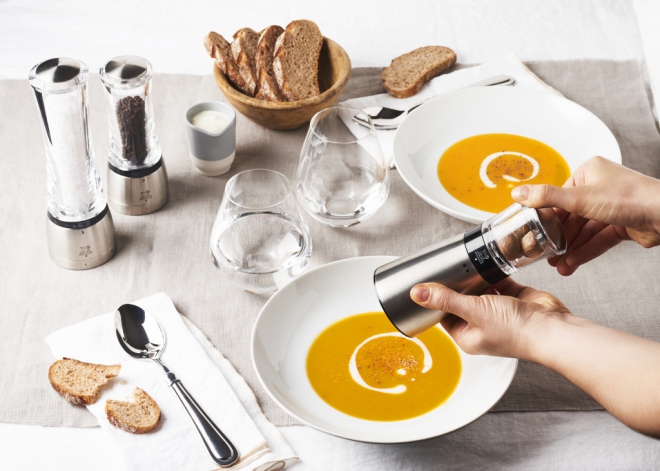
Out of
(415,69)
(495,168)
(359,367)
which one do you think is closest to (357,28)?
(415,69)

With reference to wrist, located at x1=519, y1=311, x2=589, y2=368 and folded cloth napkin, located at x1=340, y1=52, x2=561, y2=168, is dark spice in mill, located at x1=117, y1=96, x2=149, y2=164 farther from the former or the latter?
wrist, located at x1=519, y1=311, x2=589, y2=368

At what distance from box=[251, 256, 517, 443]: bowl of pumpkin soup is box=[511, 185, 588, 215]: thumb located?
29cm

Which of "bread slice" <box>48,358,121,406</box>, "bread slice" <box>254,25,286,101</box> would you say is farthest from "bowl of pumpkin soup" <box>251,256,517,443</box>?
"bread slice" <box>254,25,286,101</box>

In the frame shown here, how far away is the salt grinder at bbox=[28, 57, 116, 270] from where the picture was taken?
1.22 metres

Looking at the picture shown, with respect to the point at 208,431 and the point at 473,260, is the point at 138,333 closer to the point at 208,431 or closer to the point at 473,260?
the point at 208,431

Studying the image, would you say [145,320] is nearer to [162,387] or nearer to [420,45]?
[162,387]

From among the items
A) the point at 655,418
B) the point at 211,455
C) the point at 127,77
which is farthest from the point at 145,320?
the point at 655,418

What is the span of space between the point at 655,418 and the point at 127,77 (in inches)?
44.6

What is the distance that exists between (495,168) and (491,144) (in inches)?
4.0

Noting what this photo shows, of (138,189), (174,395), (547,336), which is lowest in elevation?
(174,395)

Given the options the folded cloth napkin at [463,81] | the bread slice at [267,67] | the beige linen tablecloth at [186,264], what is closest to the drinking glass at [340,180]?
the beige linen tablecloth at [186,264]

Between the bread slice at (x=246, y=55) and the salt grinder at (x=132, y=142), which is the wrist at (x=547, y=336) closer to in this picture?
the salt grinder at (x=132, y=142)

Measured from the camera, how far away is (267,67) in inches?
72.5

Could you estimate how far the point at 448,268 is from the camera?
1155mm
